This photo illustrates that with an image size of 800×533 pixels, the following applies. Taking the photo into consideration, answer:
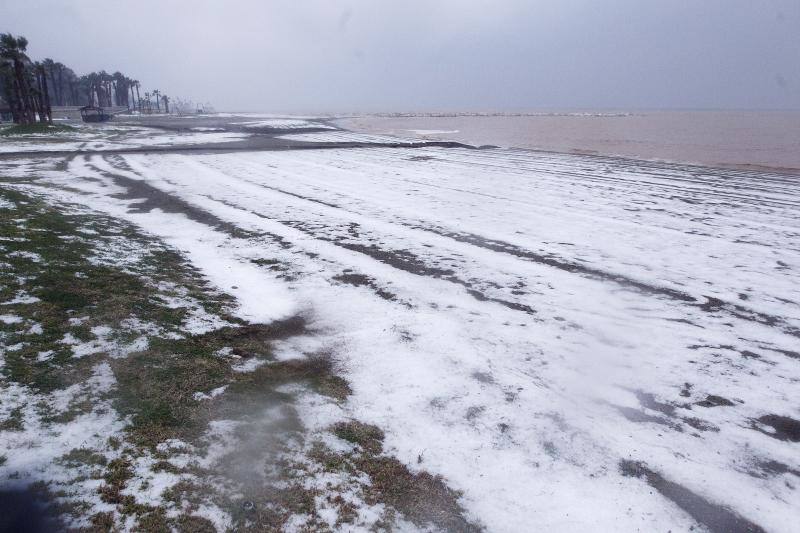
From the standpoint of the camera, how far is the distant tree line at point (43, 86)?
48.0 meters

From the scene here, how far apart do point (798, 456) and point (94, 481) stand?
19.1 feet

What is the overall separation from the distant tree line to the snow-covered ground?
4834cm

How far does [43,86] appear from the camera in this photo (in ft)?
192

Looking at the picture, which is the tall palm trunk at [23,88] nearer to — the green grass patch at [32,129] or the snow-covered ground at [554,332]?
the green grass patch at [32,129]

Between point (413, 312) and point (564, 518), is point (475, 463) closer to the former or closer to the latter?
point (564, 518)

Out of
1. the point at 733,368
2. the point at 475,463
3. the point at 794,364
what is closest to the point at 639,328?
the point at 733,368

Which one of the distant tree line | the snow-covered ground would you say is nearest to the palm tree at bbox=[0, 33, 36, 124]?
the distant tree line

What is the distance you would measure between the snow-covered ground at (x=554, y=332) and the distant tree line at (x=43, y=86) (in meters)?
48.3

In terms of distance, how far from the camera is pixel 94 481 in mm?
3348

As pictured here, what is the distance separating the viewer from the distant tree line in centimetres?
4797

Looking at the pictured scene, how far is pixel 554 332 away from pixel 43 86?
74741 mm

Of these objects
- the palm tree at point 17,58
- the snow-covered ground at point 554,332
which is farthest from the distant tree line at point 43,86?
the snow-covered ground at point 554,332

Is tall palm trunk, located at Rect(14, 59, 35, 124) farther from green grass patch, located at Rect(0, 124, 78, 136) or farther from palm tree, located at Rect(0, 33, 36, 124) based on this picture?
green grass patch, located at Rect(0, 124, 78, 136)

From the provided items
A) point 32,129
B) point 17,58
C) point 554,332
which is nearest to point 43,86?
point 17,58
